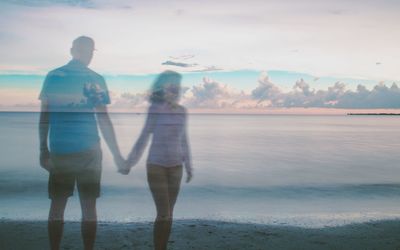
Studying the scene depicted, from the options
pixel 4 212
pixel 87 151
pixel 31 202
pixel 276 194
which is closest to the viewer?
pixel 87 151

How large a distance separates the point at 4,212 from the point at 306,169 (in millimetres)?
13396

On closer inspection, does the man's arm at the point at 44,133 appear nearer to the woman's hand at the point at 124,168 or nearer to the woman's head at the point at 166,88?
the woman's hand at the point at 124,168

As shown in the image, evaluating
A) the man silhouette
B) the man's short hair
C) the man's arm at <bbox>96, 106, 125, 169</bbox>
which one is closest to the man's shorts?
the man silhouette

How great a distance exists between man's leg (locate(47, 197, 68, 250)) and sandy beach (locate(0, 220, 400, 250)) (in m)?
1.28

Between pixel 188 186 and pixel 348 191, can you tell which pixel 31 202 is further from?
pixel 348 191

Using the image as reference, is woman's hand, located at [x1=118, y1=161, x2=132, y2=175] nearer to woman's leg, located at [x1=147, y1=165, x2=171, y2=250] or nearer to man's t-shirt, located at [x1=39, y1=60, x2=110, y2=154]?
woman's leg, located at [x1=147, y1=165, x2=171, y2=250]

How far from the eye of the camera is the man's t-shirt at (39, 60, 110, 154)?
3.79 metres

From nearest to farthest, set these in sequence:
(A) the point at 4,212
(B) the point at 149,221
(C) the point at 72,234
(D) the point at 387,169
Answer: (C) the point at 72,234 → (B) the point at 149,221 → (A) the point at 4,212 → (D) the point at 387,169

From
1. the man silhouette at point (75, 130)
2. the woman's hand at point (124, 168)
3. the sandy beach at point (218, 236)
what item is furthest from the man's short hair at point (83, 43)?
the sandy beach at point (218, 236)

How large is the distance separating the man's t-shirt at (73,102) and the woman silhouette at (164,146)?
519mm

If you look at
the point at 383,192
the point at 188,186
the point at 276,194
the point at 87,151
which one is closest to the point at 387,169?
the point at 383,192

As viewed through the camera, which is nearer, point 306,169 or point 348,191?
point 348,191

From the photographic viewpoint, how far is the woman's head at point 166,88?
162 inches

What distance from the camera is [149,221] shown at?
7070 mm
